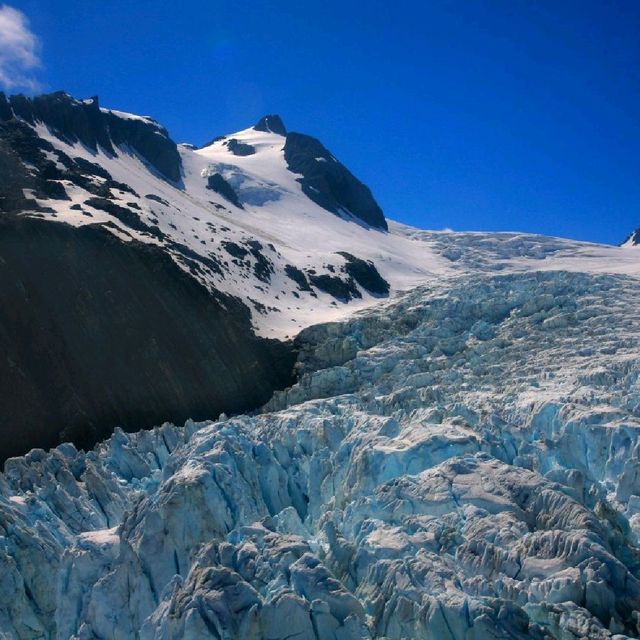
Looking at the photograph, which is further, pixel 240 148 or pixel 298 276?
pixel 240 148

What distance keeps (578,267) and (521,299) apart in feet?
110

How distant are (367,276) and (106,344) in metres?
45.1

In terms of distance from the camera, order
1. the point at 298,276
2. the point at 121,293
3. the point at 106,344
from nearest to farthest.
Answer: the point at 106,344 < the point at 121,293 < the point at 298,276

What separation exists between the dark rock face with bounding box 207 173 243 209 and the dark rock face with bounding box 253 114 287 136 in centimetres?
6942

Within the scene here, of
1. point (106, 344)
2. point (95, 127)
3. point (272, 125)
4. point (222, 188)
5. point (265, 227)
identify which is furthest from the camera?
point (272, 125)

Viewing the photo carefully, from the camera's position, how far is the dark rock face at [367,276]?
97688 millimetres

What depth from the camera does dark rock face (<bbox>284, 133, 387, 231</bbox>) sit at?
143000mm

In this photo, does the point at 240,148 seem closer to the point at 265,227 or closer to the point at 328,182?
the point at 328,182

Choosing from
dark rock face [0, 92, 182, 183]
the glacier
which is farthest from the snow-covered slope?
the glacier

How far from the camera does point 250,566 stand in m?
26.5

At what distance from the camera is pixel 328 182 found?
146125 millimetres

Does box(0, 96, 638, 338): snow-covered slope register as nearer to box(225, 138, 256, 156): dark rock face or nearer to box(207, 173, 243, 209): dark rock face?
box(207, 173, 243, 209): dark rock face

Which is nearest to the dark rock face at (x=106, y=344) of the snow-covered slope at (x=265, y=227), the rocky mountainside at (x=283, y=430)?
the rocky mountainside at (x=283, y=430)

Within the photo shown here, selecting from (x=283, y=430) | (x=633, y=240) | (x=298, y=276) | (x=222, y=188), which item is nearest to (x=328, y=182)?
(x=222, y=188)
